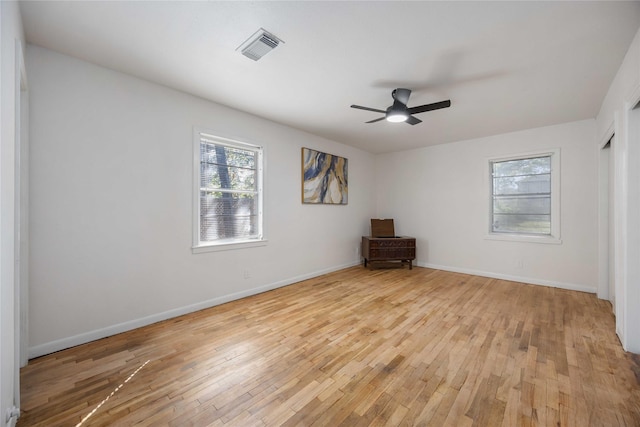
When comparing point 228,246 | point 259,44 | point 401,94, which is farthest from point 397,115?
point 228,246

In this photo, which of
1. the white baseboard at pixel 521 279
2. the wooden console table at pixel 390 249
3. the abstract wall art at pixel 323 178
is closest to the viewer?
the white baseboard at pixel 521 279

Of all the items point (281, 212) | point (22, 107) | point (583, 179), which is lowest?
point (281, 212)

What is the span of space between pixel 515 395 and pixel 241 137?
3.84 meters

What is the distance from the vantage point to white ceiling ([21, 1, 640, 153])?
1.83m

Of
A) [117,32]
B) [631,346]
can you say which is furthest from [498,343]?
[117,32]

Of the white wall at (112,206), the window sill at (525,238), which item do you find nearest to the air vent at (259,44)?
the white wall at (112,206)

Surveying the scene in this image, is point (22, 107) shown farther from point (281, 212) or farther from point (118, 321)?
point (281, 212)

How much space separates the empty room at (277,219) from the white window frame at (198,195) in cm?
3

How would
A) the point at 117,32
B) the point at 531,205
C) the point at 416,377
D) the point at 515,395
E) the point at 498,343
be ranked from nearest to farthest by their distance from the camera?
the point at 515,395 → the point at 416,377 → the point at 117,32 → the point at 498,343 → the point at 531,205

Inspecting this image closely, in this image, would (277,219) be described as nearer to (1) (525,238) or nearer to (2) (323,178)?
(2) (323,178)

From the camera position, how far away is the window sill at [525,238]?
14.0 feet

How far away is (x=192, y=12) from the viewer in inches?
72.9

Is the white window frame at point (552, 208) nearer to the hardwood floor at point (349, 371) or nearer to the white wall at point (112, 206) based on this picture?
the hardwood floor at point (349, 371)

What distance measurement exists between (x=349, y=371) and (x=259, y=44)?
269 centimetres
